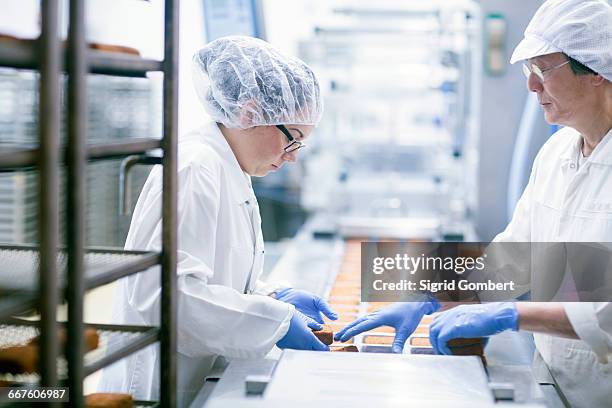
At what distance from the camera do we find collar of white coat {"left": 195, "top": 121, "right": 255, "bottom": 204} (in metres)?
1.85

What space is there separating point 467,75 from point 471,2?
73cm

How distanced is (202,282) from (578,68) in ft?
3.76

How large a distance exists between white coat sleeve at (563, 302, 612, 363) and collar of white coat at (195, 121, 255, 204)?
844 millimetres

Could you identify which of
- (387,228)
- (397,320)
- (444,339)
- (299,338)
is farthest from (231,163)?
(387,228)

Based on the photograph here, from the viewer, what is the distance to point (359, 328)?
1.85 meters

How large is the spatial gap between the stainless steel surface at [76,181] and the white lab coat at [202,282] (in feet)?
1.64

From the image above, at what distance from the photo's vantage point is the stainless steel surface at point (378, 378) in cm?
136

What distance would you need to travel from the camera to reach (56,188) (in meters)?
0.96

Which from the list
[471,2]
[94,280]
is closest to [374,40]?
[471,2]

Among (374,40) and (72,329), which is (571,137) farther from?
(374,40)

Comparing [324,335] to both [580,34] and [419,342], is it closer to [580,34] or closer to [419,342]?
[419,342]

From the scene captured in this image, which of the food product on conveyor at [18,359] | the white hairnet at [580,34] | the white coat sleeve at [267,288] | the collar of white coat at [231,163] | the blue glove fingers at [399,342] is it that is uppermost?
the white hairnet at [580,34]

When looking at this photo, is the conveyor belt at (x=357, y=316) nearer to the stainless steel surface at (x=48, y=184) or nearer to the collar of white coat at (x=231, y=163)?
the collar of white coat at (x=231, y=163)

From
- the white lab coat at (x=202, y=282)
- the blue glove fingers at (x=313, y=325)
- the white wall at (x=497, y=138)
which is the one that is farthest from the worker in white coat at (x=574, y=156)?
the white wall at (x=497, y=138)
